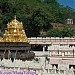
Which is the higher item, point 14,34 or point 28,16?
point 28,16

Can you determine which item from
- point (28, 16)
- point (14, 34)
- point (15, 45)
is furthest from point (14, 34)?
point (28, 16)

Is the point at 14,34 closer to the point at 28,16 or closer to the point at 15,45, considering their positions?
the point at 15,45

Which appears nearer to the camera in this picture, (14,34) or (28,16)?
(14,34)

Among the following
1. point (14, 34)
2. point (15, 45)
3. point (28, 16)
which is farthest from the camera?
A: point (28, 16)

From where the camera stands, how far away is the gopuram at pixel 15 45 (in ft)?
95.2

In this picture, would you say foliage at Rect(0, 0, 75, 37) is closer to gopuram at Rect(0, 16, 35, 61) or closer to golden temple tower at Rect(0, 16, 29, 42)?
golden temple tower at Rect(0, 16, 29, 42)

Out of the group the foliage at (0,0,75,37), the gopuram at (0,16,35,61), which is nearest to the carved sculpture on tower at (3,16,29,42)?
the gopuram at (0,16,35,61)

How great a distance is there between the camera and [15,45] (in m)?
29.8

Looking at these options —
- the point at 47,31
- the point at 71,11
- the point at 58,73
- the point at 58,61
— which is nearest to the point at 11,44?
the point at 58,61

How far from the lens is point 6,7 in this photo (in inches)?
2144

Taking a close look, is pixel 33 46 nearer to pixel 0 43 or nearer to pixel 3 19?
pixel 0 43

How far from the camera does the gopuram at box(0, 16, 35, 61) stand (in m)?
29.0

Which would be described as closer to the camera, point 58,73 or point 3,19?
point 58,73

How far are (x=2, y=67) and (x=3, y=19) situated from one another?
25.5 meters
